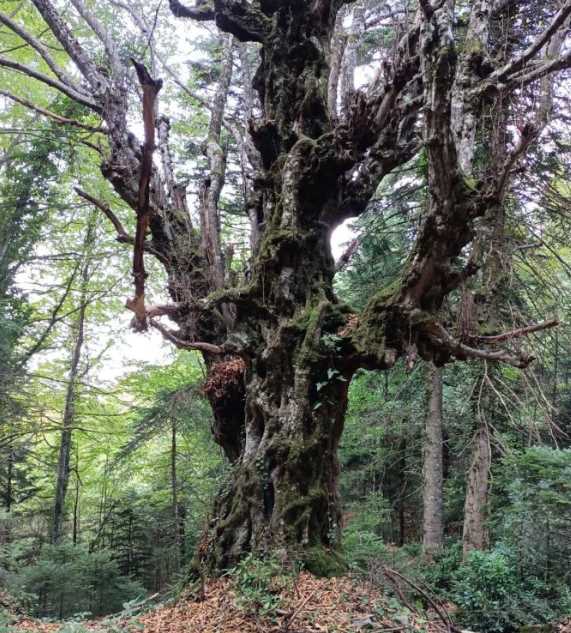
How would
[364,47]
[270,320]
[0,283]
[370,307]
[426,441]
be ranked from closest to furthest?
[370,307]
[270,320]
[426,441]
[0,283]
[364,47]

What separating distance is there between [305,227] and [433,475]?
5.77 metres

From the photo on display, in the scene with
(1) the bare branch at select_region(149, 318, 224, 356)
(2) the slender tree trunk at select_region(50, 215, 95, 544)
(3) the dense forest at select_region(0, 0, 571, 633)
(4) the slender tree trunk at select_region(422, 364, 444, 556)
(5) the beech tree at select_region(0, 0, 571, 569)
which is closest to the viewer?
(3) the dense forest at select_region(0, 0, 571, 633)

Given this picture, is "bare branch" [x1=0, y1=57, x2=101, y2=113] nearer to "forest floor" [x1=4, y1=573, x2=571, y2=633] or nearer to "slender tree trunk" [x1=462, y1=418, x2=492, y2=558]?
"forest floor" [x1=4, y1=573, x2=571, y2=633]

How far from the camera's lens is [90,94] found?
21.4 ft

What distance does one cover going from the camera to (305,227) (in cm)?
558

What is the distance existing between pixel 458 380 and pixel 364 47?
303 inches

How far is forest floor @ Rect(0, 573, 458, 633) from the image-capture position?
319 cm

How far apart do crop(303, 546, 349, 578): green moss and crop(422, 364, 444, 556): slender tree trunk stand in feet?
16.4

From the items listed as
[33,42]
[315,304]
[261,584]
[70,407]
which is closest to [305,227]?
[315,304]

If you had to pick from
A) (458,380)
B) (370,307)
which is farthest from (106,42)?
(458,380)

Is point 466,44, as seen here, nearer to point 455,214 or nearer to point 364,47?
point 455,214

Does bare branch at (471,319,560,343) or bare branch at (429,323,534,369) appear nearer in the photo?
bare branch at (471,319,560,343)

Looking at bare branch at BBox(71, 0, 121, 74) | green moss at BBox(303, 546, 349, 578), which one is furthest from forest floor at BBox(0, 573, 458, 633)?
bare branch at BBox(71, 0, 121, 74)

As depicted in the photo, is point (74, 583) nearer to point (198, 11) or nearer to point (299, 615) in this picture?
point (299, 615)
